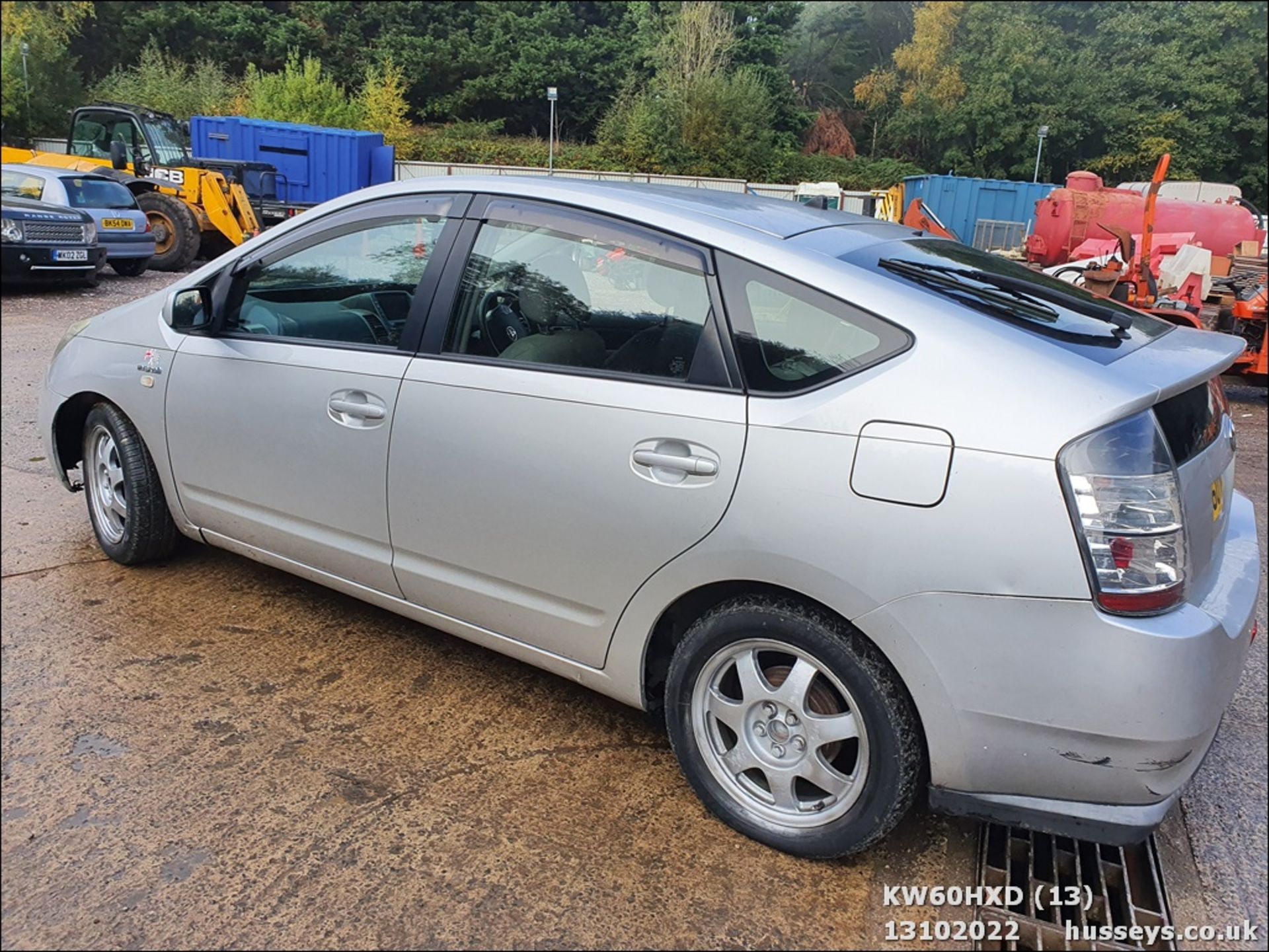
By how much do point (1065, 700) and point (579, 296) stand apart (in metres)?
1.67

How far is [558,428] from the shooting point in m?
2.57

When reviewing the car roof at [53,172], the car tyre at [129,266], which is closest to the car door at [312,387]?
the car roof at [53,172]

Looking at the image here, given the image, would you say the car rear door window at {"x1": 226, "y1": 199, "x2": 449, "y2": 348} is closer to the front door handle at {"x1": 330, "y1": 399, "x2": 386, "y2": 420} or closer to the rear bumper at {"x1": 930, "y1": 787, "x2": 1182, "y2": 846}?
the front door handle at {"x1": 330, "y1": 399, "x2": 386, "y2": 420}

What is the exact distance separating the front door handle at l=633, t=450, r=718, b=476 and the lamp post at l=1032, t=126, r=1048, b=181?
145 feet

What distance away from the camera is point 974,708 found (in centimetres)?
207

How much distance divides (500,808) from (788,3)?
48.4m

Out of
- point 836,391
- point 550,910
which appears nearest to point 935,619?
point 836,391

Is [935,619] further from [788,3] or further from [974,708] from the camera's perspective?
[788,3]

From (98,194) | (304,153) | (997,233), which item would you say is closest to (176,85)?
(304,153)

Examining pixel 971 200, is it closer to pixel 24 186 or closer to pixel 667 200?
pixel 24 186

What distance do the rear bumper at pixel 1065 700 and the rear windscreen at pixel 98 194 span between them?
13.9 metres

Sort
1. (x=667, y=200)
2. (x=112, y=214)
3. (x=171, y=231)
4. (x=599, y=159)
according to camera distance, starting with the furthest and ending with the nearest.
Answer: (x=599, y=159), (x=171, y=231), (x=112, y=214), (x=667, y=200)

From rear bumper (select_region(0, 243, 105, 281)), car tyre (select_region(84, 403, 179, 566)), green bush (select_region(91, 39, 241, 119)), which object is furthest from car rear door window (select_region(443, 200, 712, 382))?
green bush (select_region(91, 39, 241, 119))

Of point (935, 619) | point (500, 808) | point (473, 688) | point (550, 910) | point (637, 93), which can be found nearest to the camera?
point (935, 619)
